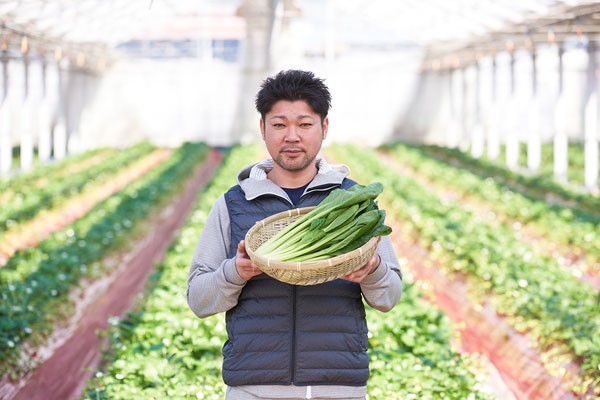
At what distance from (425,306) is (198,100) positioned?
22225 mm

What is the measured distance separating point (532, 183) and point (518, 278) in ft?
26.0

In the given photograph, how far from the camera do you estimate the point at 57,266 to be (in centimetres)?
739

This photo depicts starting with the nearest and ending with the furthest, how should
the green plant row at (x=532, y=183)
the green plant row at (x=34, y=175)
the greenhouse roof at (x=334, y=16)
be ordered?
the green plant row at (x=532, y=183), the greenhouse roof at (x=334, y=16), the green plant row at (x=34, y=175)

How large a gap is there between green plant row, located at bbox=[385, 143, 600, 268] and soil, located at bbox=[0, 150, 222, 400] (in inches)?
198

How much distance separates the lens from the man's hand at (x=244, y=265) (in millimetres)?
2084

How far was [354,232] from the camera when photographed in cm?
212

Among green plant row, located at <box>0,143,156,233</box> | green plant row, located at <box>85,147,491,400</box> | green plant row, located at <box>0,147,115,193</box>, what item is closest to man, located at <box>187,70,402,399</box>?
green plant row, located at <box>85,147,491,400</box>

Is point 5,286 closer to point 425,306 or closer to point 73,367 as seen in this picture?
point 73,367

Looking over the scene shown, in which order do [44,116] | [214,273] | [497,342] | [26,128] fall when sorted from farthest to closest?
[44,116]
[26,128]
[497,342]
[214,273]

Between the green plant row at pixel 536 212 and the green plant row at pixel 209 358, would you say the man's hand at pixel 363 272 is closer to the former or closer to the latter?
the green plant row at pixel 209 358

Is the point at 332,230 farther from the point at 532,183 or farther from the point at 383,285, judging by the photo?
the point at 532,183

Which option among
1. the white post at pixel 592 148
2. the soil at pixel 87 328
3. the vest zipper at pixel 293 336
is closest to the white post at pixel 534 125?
the white post at pixel 592 148

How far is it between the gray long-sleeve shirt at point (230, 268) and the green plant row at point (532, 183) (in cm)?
1006

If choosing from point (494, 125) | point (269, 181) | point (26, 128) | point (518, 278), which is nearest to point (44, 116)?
point (26, 128)
